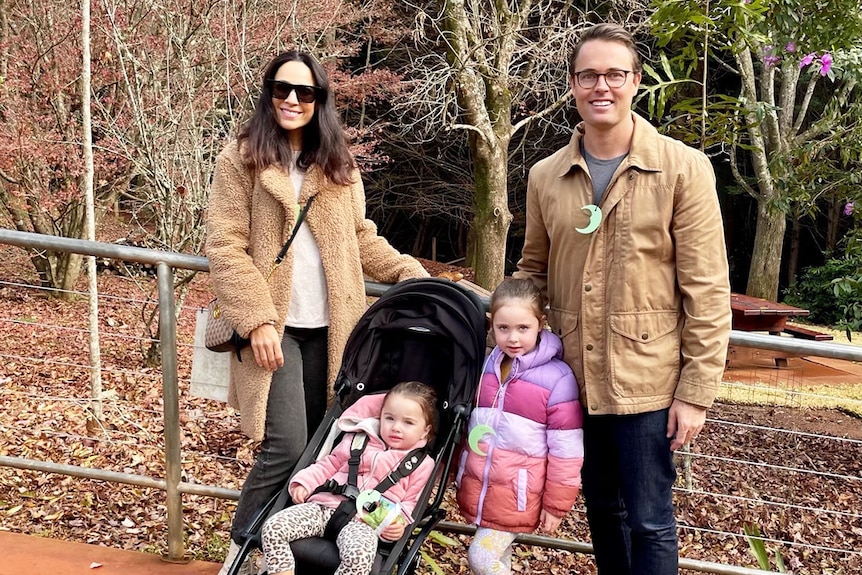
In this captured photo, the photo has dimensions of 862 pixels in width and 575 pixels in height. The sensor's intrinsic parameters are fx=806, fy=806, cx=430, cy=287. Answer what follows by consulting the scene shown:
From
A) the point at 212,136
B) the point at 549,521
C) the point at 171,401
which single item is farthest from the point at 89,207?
the point at 549,521

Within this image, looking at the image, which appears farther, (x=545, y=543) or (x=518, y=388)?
(x=545, y=543)

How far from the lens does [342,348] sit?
9.24 ft

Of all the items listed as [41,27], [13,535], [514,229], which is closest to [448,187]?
[514,229]

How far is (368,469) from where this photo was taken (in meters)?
2.63

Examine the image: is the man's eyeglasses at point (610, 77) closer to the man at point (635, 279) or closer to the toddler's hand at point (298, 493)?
the man at point (635, 279)

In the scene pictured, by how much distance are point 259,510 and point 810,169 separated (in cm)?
538

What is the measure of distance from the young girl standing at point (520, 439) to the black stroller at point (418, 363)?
8 centimetres

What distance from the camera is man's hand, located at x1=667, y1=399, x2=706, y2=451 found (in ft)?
7.75

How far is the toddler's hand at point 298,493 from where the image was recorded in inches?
102

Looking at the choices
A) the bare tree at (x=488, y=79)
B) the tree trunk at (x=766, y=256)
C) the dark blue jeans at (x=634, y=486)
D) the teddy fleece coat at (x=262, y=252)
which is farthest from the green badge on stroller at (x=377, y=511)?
the tree trunk at (x=766, y=256)

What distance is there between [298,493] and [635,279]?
1250mm

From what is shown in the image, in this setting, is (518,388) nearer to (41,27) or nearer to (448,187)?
(41,27)

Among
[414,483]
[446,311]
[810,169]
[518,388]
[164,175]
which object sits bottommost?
[414,483]

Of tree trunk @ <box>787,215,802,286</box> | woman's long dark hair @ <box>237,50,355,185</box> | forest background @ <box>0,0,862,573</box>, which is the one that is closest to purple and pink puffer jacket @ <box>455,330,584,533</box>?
woman's long dark hair @ <box>237,50,355,185</box>
